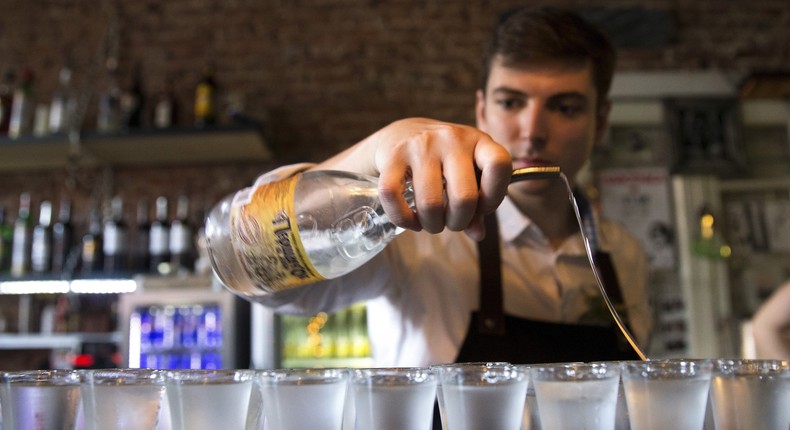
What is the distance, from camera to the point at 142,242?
140 inches

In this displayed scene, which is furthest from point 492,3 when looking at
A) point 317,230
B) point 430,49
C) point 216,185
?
point 317,230

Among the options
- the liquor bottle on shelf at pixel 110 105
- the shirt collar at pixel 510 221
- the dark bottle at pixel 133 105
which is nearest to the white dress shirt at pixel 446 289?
the shirt collar at pixel 510 221

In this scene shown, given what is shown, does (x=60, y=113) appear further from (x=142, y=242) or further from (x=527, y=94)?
(x=527, y=94)

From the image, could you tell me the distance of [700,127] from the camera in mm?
3629

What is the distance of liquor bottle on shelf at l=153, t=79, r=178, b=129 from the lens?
11.3ft

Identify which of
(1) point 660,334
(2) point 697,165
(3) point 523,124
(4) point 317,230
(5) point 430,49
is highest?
(5) point 430,49

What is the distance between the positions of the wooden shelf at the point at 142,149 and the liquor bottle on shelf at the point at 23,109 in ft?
0.39

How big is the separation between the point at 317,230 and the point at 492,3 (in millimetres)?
3182

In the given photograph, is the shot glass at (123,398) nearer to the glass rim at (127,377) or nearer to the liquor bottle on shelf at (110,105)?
the glass rim at (127,377)

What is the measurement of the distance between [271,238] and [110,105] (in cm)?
303

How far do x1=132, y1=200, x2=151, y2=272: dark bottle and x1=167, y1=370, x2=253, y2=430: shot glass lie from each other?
9.81 feet

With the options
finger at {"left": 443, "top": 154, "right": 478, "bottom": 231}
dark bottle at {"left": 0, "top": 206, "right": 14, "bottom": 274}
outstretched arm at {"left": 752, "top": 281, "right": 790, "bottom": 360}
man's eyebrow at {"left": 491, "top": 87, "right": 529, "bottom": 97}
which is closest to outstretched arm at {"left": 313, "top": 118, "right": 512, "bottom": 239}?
finger at {"left": 443, "top": 154, "right": 478, "bottom": 231}

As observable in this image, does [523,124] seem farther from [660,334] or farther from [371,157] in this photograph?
[660,334]

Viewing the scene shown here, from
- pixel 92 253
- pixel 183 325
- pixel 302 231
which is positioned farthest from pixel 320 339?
pixel 302 231
